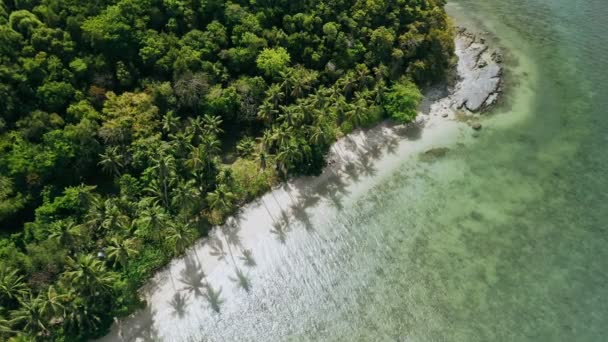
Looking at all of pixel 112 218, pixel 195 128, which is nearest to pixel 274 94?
pixel 195 128

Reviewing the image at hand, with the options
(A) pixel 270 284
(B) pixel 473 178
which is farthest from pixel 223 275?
(B) pixel 473 178

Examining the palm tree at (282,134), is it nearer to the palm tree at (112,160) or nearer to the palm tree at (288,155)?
the palm tree at (288,155)

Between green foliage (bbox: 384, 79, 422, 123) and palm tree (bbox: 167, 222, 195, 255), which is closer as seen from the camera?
palm tree (bbox: 167, 222, 195, 255)

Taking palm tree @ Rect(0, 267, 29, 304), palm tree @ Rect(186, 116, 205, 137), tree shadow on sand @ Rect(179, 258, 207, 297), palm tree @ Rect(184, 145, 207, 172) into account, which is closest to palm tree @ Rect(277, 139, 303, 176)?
palm tree @ Rect(184, 145, 207, 172)

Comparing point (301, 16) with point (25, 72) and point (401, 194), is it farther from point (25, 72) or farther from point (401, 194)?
point (25, 72)

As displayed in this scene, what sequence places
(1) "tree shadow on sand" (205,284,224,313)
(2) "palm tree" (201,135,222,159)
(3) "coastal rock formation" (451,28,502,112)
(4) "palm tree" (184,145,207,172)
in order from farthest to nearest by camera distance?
(3) "coastal rock formation" (451,28,502,112) → (4) "palm tree" (184,145,207,172) → (2) "palm tree" (201,135,222,159) → (1) "tree shadow on sand" (205,284,224,313)

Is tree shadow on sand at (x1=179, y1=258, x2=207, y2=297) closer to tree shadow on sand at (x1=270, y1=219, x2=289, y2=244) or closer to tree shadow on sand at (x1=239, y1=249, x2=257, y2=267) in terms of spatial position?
tree shadow on sand at (x1=239, y1=249, x2=257, y2=267)
